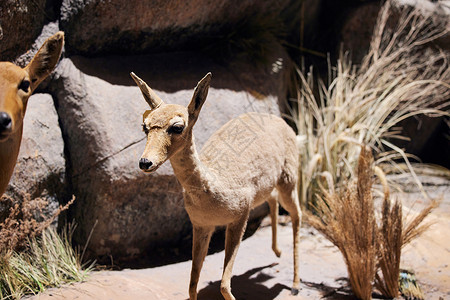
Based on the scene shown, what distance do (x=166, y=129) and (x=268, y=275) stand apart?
6.21 feet

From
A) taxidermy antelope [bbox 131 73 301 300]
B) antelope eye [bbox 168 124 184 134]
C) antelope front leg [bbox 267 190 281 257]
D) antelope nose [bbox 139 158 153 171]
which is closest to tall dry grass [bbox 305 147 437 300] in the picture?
taxidermy antelope [bbox 131 73 301 300]

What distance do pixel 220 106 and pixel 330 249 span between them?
66.5 inches

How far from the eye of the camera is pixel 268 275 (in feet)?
12.0

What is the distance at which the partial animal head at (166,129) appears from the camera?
7.16ft

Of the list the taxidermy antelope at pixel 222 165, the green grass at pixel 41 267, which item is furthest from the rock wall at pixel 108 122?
the taxidermy antelope at pixel 222 165

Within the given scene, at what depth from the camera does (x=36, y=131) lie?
3.52m

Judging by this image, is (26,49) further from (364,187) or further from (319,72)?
(319,72)

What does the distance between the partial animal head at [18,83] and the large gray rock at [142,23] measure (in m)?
1.88

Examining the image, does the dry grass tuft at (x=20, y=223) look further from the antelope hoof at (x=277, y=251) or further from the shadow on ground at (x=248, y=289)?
the antelope hoof at (x=277, y=251)

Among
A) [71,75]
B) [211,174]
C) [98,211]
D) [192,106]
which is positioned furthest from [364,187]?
[71,75]

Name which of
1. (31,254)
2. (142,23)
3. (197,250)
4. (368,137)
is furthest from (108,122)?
(368,137)

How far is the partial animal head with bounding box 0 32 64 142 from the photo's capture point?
5.69 ft

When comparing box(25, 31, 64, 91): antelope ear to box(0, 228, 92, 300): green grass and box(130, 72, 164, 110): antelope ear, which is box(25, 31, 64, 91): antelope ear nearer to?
box(130, 72, 164, 110): antelope ear

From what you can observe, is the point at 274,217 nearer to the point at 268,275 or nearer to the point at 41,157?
the point at 268,275
